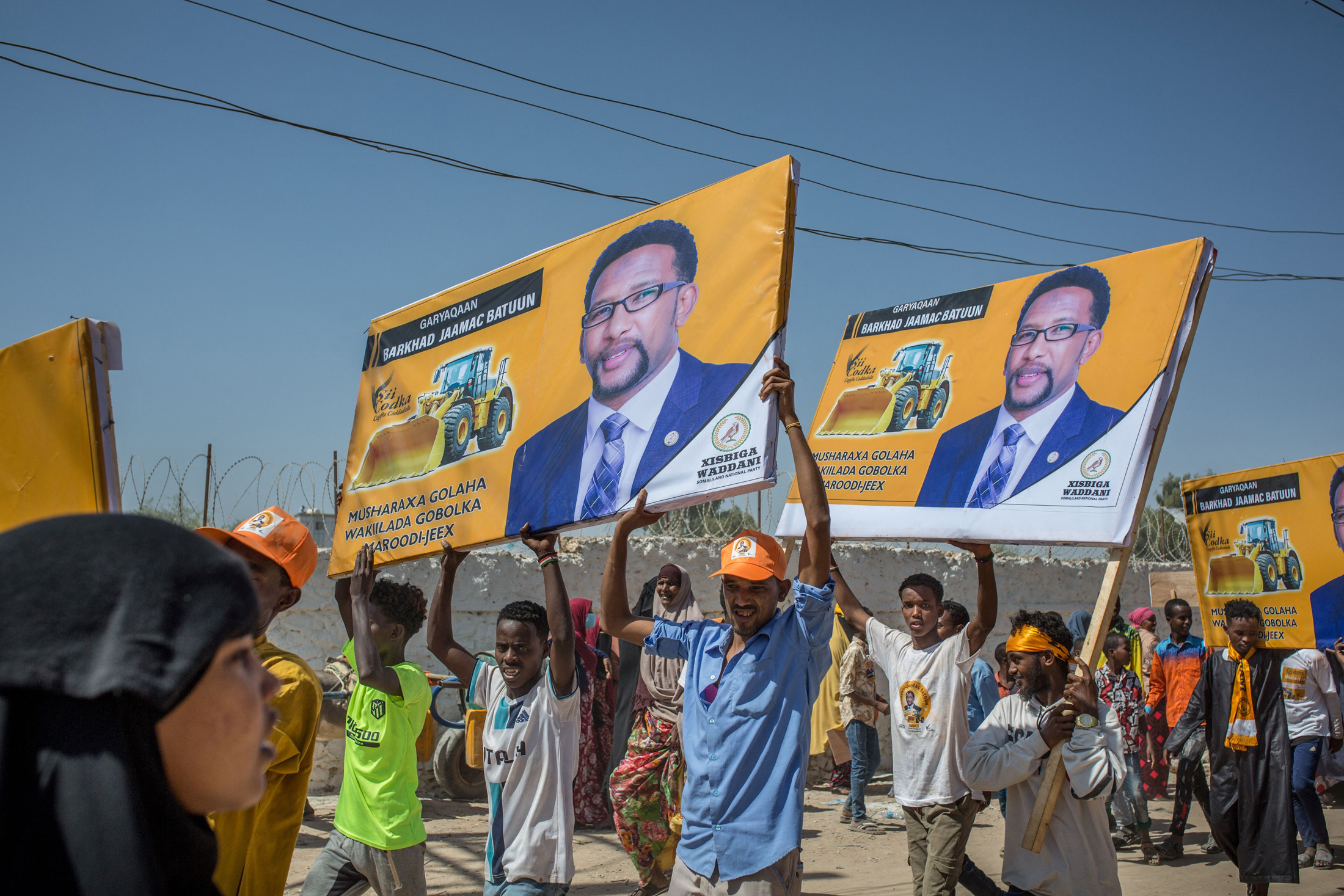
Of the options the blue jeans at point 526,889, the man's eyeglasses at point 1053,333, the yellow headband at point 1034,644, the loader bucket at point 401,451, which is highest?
the man's eyeglasses at point 1053,333

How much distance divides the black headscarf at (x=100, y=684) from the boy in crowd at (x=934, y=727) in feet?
15.0

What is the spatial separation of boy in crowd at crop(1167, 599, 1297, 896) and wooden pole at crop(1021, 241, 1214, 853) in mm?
2809

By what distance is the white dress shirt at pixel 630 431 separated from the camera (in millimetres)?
3805

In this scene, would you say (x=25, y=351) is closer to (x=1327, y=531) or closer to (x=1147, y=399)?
(x=1147, y=399)

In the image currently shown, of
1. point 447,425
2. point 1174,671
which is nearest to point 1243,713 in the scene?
point 1174,671

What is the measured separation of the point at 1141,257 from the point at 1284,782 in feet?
12.8

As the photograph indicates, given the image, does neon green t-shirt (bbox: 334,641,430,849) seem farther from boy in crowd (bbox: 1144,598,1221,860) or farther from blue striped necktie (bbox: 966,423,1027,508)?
boy in crowd (bbox: 1144,598,1221,860)

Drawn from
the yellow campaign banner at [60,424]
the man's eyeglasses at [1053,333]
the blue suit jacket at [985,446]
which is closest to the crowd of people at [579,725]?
the blue suit jacket at [985,446]

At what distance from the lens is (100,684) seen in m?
0.87

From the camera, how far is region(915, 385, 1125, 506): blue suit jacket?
5.23m

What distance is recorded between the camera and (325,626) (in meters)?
8.80

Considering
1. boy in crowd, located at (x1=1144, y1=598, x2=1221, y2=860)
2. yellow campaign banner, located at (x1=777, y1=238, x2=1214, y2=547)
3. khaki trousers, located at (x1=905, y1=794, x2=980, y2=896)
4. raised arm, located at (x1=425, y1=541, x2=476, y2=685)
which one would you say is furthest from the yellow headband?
A: boy in crowd, located at (x1=1144, y1=598, x2=1221, y2=860)

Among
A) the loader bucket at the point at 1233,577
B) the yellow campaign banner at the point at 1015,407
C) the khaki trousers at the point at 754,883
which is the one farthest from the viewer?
the loader bucket at the point at 1233,577

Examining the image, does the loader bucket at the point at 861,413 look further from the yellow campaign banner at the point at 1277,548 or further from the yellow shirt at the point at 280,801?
the yellow shirt at the point at 280,801
